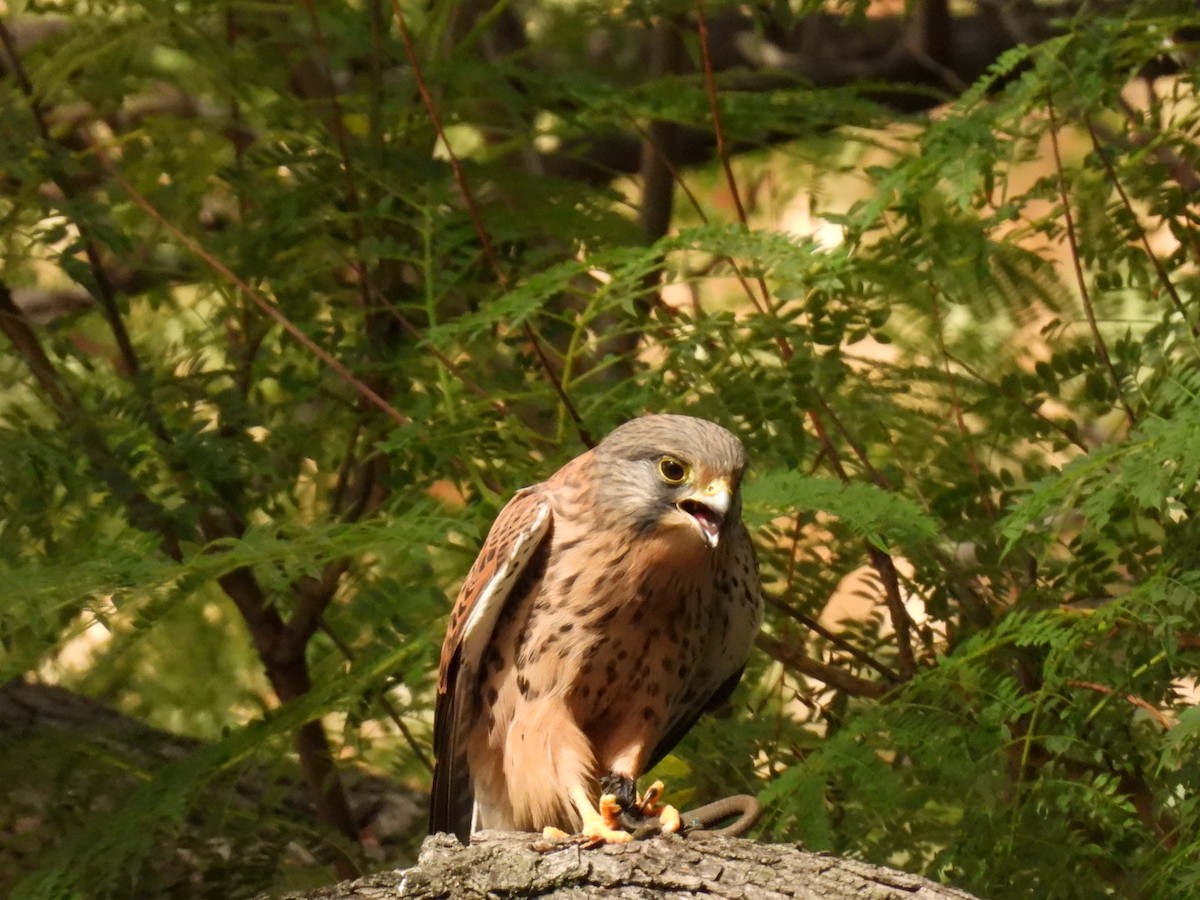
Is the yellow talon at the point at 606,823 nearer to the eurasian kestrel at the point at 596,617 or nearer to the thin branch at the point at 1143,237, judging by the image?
the eurasian kestrel at the point at 596,617

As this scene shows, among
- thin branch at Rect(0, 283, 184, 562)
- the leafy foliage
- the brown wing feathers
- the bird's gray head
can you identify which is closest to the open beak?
the bird's gray head

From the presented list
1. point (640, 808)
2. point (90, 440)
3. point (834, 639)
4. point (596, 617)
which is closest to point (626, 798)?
point (640, 808)

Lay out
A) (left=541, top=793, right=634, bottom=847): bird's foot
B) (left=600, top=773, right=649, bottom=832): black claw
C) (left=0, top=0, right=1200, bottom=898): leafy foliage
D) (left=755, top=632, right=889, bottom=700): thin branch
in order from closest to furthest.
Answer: (left=541, top=793, right=634, bottom=847): bird's foot → (left=600, top=773, right=649, bottom=832): black claw → (left=0, top=0, right=1200, bottom=898): leafy foliage → (left=755, top=632, right=889, bottom=700): thin branch

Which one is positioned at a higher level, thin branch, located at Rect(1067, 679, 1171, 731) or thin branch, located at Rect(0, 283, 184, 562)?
thin branch, located at Rect(0, 283, 184, 562)

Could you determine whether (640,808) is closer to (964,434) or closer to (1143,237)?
(964,434)

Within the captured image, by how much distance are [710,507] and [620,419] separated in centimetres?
64

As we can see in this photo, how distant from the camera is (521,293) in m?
2.71

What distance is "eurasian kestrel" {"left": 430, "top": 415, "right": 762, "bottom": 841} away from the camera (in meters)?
2.62

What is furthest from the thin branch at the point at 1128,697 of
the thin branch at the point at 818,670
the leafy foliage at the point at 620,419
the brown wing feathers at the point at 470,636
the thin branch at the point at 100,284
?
the thin branch at the point at 100,284

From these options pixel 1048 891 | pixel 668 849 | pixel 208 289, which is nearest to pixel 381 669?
pixel 668 849

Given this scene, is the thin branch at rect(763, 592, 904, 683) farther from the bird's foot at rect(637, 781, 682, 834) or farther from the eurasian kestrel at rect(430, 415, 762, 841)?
the bird's foot at rect(637, 781, 682, 834)

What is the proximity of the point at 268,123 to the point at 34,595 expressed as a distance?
4.78 ft

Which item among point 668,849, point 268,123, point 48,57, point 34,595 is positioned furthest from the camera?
point 48,57

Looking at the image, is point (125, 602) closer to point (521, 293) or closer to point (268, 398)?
point (521, 293)
